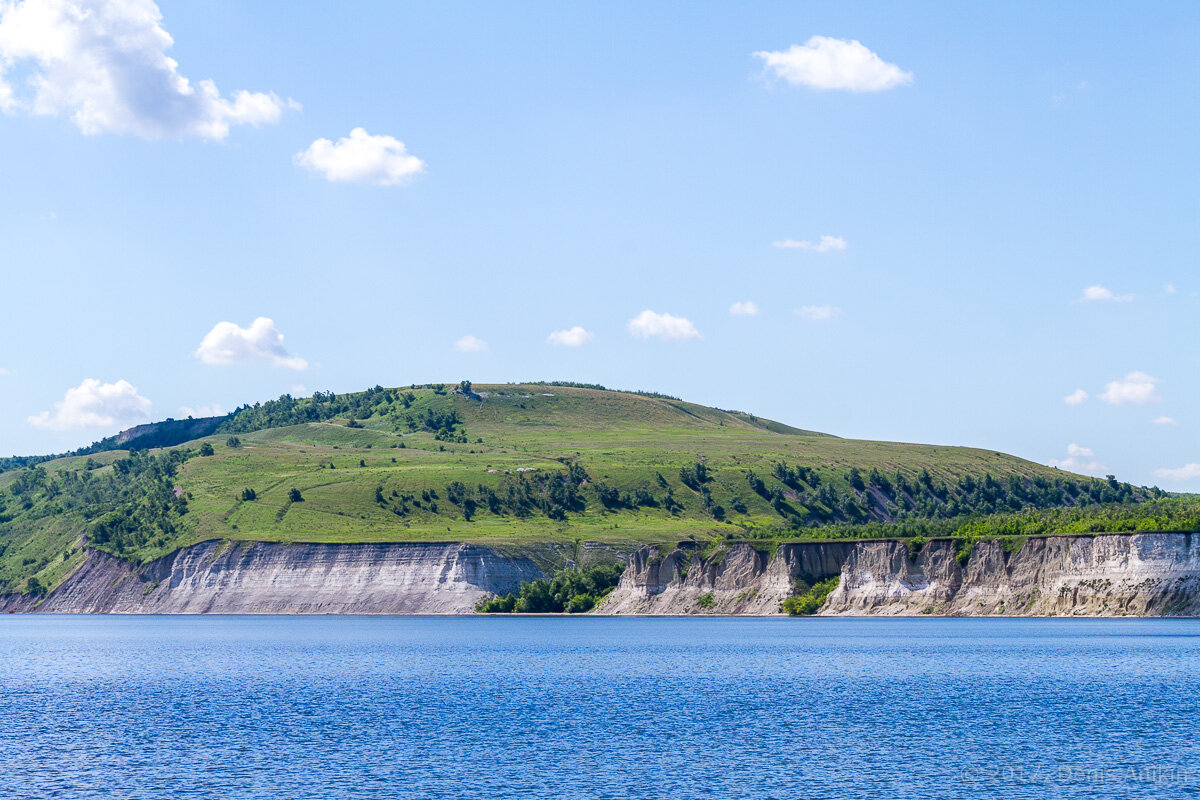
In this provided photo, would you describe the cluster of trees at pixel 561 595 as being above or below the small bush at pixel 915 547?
below

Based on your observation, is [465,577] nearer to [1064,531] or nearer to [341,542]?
[341,542]

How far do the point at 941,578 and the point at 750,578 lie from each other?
26.7m

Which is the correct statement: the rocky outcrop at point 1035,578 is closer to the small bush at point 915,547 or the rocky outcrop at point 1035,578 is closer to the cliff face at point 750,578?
the cliff face at point 750,578

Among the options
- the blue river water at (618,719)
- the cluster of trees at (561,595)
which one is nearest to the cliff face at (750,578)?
the cluster of trees at (561,595)

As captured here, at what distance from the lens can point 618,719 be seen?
212ft

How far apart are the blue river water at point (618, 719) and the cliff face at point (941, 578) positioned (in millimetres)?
15394

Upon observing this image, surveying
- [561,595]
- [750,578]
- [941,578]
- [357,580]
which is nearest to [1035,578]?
[941,578]

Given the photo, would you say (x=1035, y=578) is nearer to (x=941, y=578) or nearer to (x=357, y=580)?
(x=941, y=578)

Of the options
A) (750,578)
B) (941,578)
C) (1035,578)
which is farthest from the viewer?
(750,578)

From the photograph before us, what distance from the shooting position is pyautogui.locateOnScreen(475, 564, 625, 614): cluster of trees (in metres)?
184

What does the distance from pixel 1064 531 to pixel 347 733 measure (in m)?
108

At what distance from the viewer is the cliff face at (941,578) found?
134 meters

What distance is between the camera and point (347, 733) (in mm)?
60594

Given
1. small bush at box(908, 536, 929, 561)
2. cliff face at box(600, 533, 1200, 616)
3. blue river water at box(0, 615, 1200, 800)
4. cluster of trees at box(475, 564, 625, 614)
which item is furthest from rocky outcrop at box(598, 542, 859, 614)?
blue river water at box(0, 615, 1200, 800)
